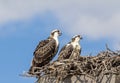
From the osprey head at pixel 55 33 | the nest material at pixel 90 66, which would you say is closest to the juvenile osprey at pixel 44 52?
the osprey head at pixel 55 33

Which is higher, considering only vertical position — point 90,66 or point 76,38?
point 76,38

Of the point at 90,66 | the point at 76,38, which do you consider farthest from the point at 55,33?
the point at 90,66

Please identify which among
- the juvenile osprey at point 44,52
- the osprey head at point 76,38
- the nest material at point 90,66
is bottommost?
the nest material at point 90,66

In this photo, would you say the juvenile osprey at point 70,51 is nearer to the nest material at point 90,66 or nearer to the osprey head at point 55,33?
the osprey head at point 55,33

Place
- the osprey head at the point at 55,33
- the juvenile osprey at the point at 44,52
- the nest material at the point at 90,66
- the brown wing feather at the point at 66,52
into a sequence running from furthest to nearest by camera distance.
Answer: the osprey head at the point at 55,33, the brown wing feather at the point at 66,52, the juvenile osprey at the point at 44,52, the nest material at the point at 90,66

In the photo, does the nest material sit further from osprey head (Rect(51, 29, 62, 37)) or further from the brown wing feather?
osprey head (Rect(51, 29, 62, 37))

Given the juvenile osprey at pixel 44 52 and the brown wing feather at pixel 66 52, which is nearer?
the juvenile osprey at pixel 44 52

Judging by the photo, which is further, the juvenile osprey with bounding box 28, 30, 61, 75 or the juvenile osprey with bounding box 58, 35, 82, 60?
the juvenile osprey with bounding box 58, 35, 82, 60

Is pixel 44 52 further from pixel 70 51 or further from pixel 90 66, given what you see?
pixel 90 66

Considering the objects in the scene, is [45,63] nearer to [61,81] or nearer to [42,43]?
[42,43]

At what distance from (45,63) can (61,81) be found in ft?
6.88

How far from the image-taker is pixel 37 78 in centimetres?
1217

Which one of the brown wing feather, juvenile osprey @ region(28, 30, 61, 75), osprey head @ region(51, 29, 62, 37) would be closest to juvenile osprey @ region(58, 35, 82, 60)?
the brown wing feather

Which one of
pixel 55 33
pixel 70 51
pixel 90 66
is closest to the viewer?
pixel 90 66
